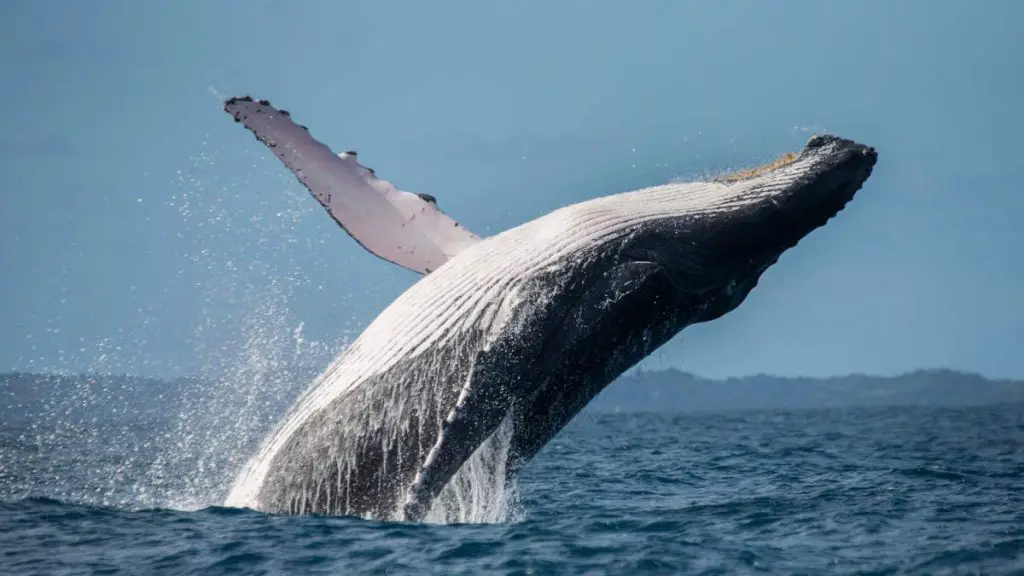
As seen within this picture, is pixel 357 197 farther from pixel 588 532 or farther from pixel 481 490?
pixel 588 532

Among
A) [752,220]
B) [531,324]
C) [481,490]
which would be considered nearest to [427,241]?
[531,324]

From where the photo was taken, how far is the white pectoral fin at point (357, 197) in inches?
405

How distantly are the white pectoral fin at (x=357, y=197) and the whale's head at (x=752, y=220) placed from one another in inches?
85.3

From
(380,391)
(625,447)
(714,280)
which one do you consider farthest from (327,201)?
(625,447)

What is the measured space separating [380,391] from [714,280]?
299 centimetres

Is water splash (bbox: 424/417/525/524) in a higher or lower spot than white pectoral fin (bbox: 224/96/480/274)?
lower

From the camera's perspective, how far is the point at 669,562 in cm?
802

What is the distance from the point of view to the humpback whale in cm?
863

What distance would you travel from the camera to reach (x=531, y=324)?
8555mm

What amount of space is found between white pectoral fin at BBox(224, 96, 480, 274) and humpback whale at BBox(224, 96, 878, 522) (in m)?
0.57

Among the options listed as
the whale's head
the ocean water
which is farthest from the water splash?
the whale's head

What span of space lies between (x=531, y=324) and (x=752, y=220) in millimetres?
2144

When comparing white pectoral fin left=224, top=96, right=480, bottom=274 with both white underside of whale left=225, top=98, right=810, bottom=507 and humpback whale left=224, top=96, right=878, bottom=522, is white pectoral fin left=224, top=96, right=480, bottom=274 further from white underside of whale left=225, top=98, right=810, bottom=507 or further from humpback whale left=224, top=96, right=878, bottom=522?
humpback whale left=224, top=96, right=878, bottom=522

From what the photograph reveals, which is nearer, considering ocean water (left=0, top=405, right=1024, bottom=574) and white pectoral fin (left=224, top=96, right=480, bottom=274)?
ocean water (left=0, top=405, right=1024, bottom=574)
